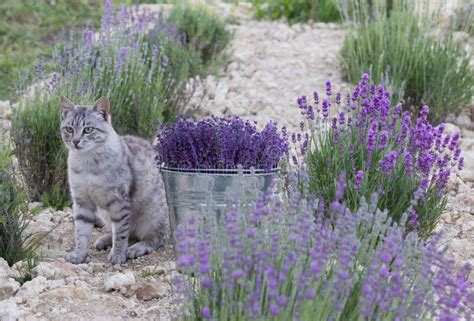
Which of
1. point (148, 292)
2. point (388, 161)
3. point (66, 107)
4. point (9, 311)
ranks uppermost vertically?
point (66, 107)

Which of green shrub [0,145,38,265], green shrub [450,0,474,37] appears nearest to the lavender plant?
green shrub [0,145,38,265]

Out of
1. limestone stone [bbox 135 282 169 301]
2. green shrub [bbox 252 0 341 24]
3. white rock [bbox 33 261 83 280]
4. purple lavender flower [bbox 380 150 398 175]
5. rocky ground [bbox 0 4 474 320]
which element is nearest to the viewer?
rocky ground [bbox 0 4 474 320]

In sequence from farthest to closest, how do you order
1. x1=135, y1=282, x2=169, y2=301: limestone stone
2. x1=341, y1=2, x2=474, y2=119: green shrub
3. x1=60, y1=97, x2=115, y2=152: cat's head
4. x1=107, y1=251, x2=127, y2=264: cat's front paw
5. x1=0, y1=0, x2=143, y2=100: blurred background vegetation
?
x1=0, y1=0, x2=143, y2=100: blurred background vegetation < x1=341, y1=2, x2=474, y2=119: green shrub < x1=107, y1=251, x2=127, y2=264: cat's front paw < x1=60, y1=97, x2=115, y2=152: cat's head < x1=135, y1=282, x2=169, y2=301: limestone stone

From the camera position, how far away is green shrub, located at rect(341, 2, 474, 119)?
7.21 m

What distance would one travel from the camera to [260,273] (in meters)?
2.48

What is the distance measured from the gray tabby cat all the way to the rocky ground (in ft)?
0.51

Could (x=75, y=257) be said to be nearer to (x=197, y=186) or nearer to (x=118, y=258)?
(x=118, y=258)

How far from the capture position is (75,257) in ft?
14.2

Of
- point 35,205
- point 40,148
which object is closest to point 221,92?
point 40,148

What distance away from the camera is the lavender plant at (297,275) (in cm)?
241

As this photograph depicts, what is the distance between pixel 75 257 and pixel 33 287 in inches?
31.4

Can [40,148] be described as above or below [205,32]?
below

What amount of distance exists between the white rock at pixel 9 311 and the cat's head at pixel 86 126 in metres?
1.23

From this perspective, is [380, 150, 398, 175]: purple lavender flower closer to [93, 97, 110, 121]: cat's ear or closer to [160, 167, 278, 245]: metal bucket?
[160, 167, 278, 245]: metal bucket
